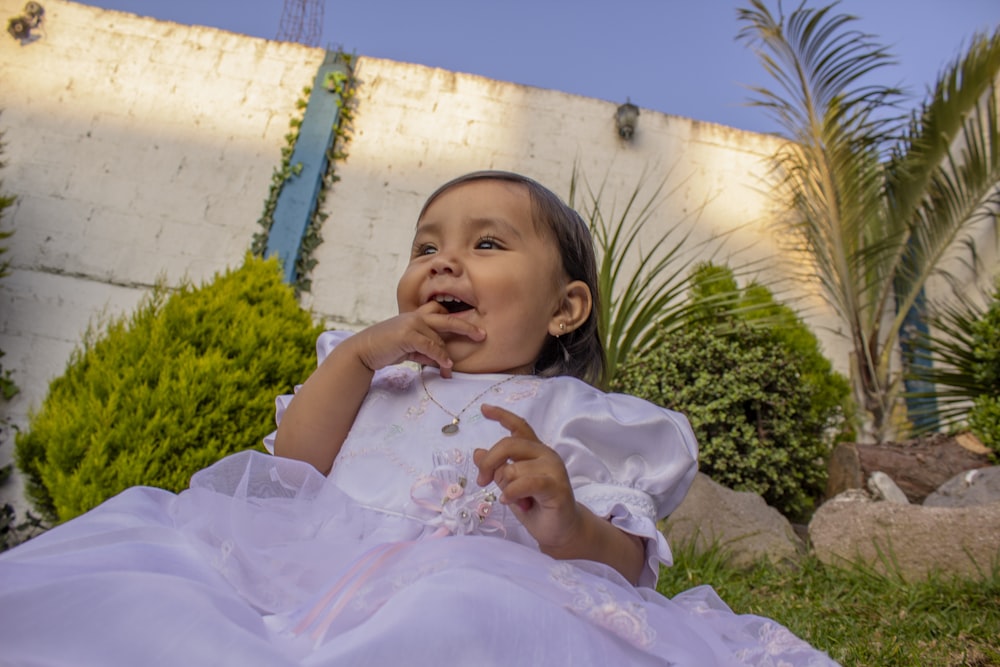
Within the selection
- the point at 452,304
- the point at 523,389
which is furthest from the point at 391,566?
the point at 452,304

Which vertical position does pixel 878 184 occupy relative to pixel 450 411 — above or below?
above

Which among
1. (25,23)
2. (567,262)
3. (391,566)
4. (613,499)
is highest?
(25,23)

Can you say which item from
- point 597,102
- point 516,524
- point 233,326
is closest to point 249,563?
point 516,524

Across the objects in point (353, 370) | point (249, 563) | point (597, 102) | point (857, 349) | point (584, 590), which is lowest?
point (249, 563)

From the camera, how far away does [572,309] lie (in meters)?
1.85

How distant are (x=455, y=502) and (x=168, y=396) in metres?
2.66

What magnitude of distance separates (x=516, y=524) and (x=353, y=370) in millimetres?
517

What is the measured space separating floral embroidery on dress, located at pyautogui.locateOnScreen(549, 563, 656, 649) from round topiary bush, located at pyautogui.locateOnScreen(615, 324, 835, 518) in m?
3.46

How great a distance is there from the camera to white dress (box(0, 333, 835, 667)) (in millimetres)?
835

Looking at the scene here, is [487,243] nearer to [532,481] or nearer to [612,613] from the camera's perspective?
[532,481]

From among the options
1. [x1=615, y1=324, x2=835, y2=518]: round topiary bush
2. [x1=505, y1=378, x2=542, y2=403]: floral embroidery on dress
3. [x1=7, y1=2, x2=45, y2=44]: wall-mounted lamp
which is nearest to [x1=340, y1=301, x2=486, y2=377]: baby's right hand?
[x1=505, y1=378, x2=542, y2=403]: floral embroidery on dress

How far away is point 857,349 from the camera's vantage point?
231 inches

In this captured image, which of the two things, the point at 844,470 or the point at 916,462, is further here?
the point at 844,470

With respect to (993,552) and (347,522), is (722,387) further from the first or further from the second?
(347,522)
